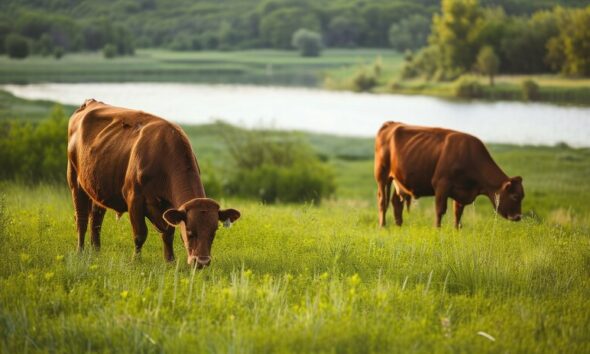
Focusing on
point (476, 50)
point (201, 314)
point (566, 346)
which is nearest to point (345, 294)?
point (201, 314)

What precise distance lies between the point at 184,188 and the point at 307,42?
69.5 m

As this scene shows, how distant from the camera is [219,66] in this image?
3169 inches

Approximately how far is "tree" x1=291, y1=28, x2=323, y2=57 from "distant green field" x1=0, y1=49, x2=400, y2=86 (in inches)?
28.9

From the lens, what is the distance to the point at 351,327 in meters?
5.67

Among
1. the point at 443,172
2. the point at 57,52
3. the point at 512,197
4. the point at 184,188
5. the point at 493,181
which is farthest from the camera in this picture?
the point at 57,52

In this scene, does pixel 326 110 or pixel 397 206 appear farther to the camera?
pixel 326 110

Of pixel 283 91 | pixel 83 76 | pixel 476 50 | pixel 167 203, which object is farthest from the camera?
pixel 283 91

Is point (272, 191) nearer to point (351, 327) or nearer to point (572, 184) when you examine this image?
point (572, 184)

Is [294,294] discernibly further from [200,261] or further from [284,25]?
[284,25]

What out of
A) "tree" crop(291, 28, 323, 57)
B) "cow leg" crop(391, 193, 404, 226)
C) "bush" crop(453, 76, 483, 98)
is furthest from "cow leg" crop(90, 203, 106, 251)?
"tree" crop(291, 28, 323, 57)

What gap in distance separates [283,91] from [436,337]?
6438 centimetres

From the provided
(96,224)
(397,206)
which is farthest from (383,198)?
(96,224)

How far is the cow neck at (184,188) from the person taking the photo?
7691 mm

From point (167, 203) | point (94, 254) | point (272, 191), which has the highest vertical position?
point (167, 203)
